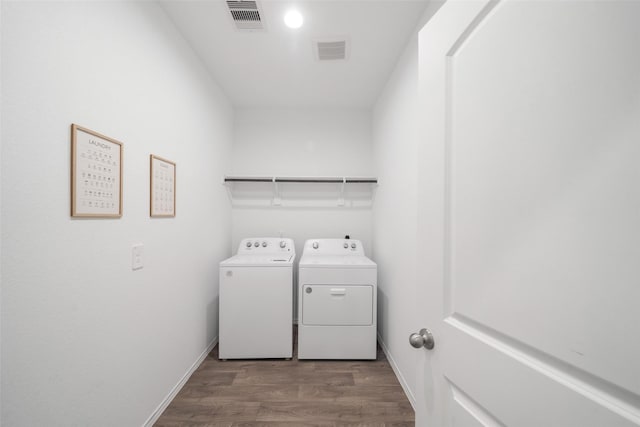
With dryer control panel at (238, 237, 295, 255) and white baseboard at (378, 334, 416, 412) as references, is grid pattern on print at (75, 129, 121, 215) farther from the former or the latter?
white baseboard at (378, 334, 416, 412)

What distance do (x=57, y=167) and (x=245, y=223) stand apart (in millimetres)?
1931

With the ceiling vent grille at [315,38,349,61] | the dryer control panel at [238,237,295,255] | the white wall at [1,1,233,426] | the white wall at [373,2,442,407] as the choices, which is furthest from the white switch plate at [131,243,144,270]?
the ceiling vent grille at [315,38,349,61]

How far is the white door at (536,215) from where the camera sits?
389mm

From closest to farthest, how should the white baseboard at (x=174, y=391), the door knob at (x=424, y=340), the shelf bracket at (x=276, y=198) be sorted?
the door knob at (x=424, y=340), the white baseboard at (x=174, y=391), the shelf bracket at (x=276, y=198)

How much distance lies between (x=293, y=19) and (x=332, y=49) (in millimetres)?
389

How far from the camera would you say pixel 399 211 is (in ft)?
6.15

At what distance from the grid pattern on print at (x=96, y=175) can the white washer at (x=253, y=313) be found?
1092 mm

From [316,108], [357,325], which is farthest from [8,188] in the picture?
[316,108]

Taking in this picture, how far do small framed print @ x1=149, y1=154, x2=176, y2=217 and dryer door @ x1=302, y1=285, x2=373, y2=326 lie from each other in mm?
1214

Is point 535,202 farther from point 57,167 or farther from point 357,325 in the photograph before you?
point 357,325

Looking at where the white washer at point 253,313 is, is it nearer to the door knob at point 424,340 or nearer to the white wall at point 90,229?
the white wall at point 90,229

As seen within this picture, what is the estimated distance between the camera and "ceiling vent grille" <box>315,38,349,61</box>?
177 centimetres

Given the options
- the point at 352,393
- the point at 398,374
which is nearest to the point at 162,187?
the point at 352,393

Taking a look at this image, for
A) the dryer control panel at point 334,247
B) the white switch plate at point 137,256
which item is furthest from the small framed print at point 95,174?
the dryer control panel at point 334,247
